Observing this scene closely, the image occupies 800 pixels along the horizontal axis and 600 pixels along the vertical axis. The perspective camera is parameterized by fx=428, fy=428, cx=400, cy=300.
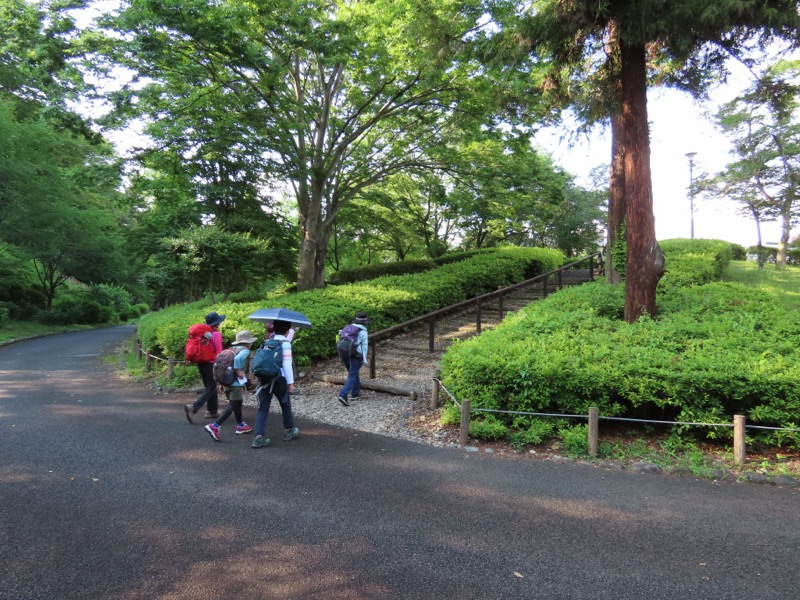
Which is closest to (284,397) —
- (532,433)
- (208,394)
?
(208,394)

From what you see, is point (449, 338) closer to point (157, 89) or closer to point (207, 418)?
point (207, 418)

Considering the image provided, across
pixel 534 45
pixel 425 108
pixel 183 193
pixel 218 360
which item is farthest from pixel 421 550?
pixel 183 193

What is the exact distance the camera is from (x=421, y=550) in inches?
117

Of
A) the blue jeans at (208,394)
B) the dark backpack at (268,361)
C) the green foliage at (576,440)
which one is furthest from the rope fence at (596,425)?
the blue jeans at (208,394)

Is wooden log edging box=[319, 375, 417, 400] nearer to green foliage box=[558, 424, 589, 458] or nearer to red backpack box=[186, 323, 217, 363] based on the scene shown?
red backpack box=[186, 323, 217, 363]

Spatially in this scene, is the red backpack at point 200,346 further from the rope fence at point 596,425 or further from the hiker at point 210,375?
the rope fence at point 596,425

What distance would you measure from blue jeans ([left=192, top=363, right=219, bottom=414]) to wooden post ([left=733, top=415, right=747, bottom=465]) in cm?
638

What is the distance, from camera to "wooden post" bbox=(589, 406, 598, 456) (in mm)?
4691

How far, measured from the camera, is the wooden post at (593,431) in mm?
4691

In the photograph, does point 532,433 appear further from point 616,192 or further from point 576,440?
point 616,192

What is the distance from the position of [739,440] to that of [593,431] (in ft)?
4.59

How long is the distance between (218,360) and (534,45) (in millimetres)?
6766

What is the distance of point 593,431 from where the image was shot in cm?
472

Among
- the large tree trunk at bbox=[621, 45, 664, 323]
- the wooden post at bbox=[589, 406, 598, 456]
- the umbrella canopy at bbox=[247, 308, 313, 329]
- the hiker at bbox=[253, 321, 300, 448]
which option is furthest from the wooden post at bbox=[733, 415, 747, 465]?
the umbrella canopy at bbox=[247, 308, 313, 329]
